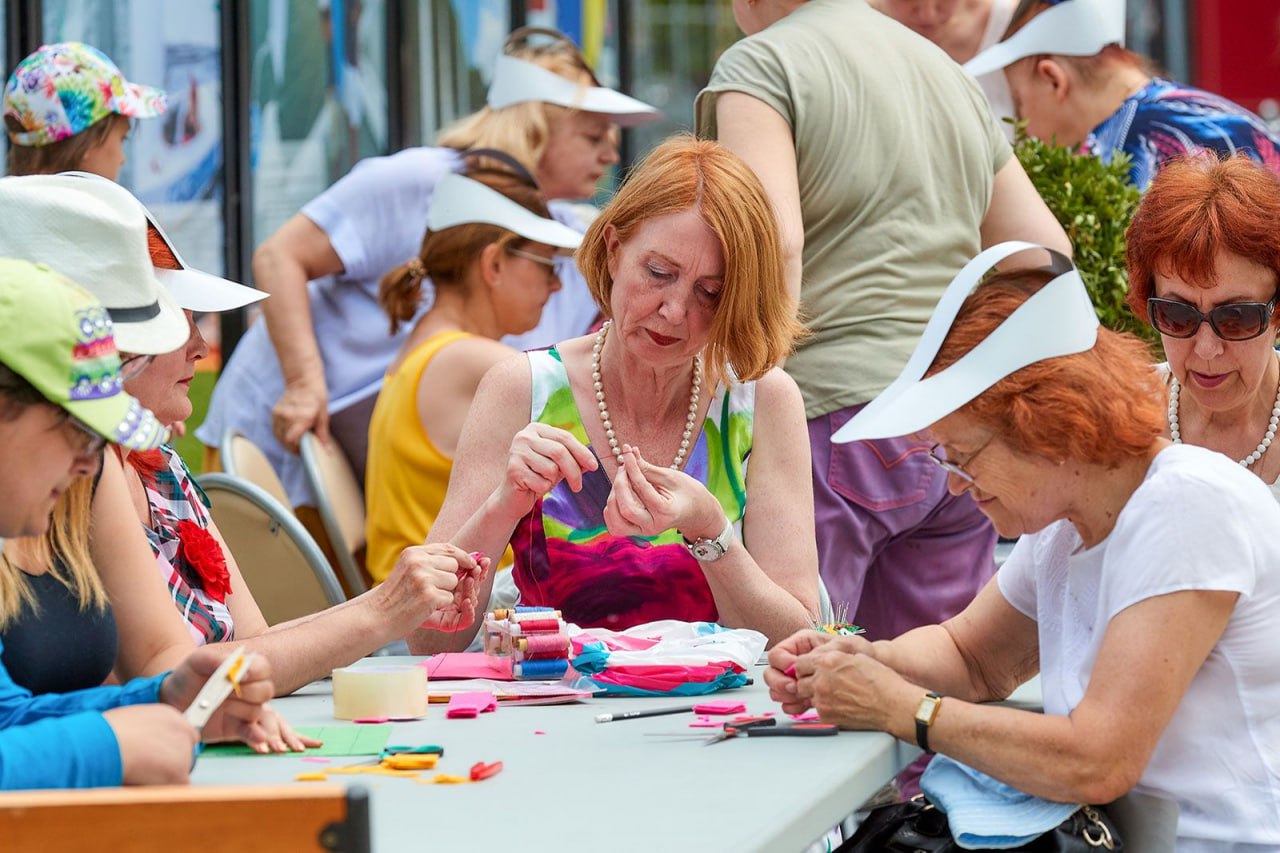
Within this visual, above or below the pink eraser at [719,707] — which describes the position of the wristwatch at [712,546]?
above

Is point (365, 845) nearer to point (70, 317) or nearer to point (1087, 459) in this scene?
point (70, 317)

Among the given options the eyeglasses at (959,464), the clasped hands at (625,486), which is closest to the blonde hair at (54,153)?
the clasped hands at (625,486)

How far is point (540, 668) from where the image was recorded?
246cm

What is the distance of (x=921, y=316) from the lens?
3.41 meters

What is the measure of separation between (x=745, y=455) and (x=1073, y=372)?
1.02 m

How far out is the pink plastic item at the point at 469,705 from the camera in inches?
86.4

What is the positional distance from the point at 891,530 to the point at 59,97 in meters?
2.35

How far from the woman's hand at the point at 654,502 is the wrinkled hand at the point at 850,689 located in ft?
1.63

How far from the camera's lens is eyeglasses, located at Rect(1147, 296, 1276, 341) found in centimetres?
282

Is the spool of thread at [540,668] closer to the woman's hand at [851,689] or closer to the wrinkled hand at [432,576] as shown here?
the wrinkled hand at [432,576]

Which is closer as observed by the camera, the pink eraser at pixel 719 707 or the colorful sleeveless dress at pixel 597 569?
the pink eraser at pixel 719 707

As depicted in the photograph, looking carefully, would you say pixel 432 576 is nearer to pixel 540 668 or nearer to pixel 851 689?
pixel 540 668

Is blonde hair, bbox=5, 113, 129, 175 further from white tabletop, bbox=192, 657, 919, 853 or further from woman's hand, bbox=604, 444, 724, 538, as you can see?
white tabletop, bbox=192, 657, 919, 853

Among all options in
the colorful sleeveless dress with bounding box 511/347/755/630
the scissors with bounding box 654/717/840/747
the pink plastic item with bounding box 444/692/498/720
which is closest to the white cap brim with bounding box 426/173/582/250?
the colorful sleeveless dress with bounding box 511/347/755/630
